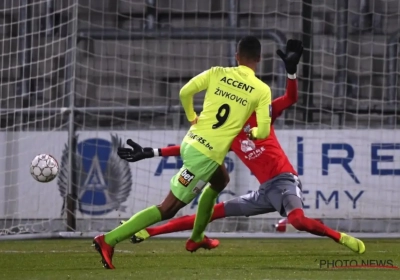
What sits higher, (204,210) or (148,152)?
(148,152)

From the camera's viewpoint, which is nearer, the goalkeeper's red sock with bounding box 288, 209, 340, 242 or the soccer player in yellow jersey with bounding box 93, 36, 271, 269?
the soccer player in yellow jersey with bounding box 93, 36, 271, 269

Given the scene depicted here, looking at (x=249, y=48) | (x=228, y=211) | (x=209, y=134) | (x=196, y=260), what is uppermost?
(x=249, y=48)

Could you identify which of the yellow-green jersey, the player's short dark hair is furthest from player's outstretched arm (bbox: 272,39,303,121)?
the yellow-green jersey

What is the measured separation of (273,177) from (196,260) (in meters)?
1.03

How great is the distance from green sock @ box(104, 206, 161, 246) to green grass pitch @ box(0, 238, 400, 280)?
26cm

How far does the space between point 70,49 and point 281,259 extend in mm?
5252

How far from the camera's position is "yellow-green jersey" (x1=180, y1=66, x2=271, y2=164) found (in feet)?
26.1

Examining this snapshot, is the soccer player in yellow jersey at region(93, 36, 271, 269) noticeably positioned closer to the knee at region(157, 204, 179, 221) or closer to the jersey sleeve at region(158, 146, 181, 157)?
the knee at region(157, 204, 179, 221)

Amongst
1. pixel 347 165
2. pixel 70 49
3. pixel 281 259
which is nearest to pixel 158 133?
pixel 70 49

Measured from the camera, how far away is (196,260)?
8898 mm

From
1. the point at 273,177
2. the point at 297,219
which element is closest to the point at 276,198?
the point at 273,177

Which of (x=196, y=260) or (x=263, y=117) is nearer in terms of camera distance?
(x=263, y=117)

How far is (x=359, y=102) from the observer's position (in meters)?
13.9

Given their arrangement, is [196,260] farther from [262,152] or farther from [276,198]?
[262,152]
